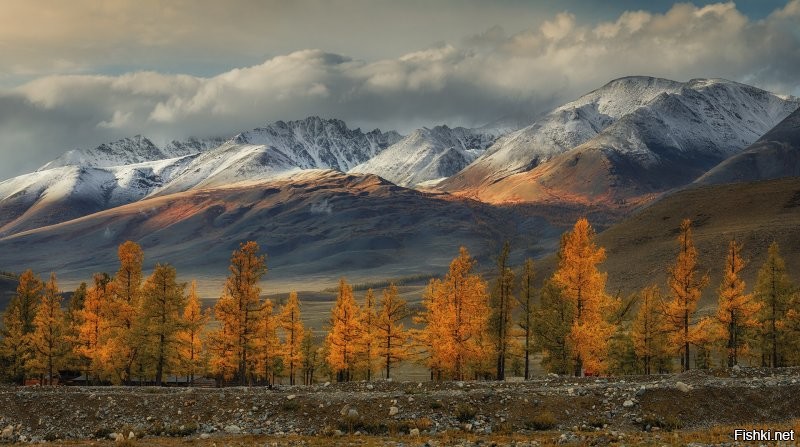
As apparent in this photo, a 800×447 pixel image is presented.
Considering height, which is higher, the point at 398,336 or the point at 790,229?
the point at 790,229

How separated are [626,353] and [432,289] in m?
22.2

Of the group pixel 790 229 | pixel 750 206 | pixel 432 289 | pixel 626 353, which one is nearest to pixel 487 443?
pixel 432 289

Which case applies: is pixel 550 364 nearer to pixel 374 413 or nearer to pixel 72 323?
pixel 374 413

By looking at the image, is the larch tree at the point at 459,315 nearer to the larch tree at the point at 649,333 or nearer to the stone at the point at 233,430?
the larch tree at the point at 649,333

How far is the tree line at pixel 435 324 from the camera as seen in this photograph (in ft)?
183

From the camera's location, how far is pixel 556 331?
185 feet

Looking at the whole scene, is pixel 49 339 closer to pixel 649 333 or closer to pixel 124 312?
pixel 124 312

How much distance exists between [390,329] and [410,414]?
3198 centimetres

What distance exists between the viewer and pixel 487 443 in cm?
2723

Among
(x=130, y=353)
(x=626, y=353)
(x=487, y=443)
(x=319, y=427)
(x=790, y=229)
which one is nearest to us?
(x=487, y=443)

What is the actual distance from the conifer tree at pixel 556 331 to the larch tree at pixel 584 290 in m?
1.19

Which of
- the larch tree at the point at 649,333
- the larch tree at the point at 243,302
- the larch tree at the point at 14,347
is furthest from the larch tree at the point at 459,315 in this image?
the larch tree at the point at 14,347

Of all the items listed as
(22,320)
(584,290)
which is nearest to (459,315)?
(584,290)

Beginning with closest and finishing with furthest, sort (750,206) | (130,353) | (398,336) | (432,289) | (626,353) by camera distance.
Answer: (130,353) < (398,336) < (432,289) < (626,353) < (750,206)
